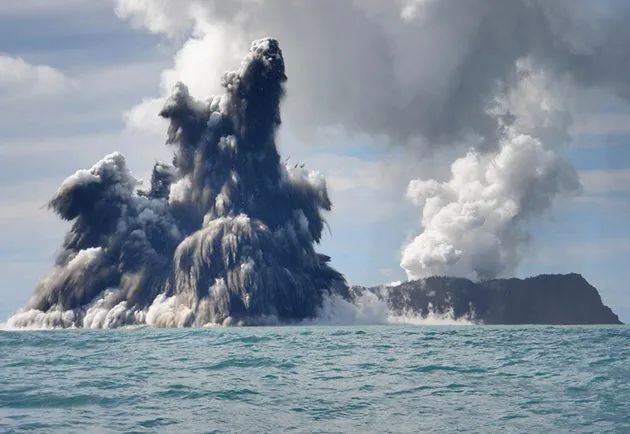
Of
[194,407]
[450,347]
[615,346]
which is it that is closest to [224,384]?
[194,407]

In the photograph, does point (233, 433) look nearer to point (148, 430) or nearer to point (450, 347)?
point (148, 430)

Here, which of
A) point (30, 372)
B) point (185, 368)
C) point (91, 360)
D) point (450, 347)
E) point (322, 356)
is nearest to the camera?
point (30, 372)

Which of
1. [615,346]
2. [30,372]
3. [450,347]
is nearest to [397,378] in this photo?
[30,372]

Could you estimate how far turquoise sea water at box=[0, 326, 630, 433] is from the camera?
38156 mm

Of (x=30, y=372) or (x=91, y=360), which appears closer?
(x=30, y=372)

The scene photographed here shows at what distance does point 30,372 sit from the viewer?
59531mm

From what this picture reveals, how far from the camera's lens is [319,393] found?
48.2m

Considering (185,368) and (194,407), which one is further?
(185,368)

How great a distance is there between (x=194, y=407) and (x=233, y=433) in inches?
288

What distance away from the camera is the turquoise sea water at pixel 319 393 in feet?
125

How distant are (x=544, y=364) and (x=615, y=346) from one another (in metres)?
27.4

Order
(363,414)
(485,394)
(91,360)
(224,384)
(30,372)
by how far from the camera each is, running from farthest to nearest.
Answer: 1. (91,360)
2. (30,372)
3. (224,384)
4. (485,394)
5. (363,414)

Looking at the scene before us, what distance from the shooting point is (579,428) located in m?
36.8

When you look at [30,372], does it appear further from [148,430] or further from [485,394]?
[485,394]
